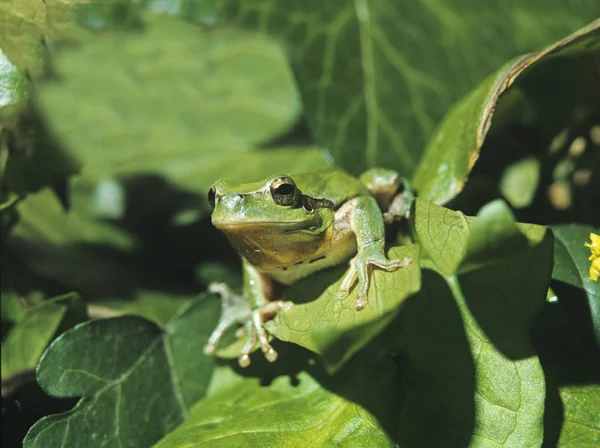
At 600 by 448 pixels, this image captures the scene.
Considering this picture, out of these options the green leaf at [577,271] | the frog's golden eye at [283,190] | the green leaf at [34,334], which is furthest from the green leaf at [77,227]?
the green leaf at [577,271]

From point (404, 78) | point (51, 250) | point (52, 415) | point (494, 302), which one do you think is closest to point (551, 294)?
point (494, 302)

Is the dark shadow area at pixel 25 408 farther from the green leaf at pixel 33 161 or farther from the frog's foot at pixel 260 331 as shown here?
the green leaf at pixel 33 161

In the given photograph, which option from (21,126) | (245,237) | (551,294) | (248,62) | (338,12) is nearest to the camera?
(551,294)

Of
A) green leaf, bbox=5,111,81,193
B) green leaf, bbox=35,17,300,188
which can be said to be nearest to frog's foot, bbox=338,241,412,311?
green leaf, bbox=5,111,81,193

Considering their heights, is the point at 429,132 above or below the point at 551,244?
below

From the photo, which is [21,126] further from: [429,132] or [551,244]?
[551,244]
